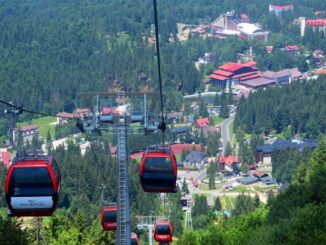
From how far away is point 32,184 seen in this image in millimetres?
9570

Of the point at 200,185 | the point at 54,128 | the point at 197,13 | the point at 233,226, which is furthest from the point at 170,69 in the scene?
the point at 233,226

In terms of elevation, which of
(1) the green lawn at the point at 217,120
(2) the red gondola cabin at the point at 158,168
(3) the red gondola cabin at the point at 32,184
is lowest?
(1) the green lawn at the point at 217,120

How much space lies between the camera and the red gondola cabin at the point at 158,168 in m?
11.1

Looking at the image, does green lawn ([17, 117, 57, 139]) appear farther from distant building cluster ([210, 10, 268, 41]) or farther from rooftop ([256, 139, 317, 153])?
distant building cluster ([210, 10, 268, 41])

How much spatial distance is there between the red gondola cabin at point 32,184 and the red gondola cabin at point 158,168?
5.57 ft

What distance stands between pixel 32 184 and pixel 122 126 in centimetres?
146

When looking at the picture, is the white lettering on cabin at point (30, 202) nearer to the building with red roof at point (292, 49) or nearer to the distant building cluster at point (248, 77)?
the distant building cluster at point (248, 77)

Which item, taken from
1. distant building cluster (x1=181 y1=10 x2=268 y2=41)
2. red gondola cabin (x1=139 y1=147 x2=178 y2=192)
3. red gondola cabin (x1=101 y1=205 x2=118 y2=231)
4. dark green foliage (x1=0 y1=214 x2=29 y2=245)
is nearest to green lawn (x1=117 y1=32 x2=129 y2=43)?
distant building cluster (x1=181 y1=10 x2=268 y2=41)

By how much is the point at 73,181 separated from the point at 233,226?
22120 millimetres

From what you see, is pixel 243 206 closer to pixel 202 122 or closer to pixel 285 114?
pixel 202 122

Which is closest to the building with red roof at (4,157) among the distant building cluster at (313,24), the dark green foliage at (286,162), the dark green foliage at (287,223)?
the dark green foliage at (286,162)

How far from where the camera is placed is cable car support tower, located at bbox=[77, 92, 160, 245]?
10242 mm

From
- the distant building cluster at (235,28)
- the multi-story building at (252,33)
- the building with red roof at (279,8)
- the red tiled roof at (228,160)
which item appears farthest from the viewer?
the building with red roof at (279,8)

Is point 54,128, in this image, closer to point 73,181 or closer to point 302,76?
point 73,181
